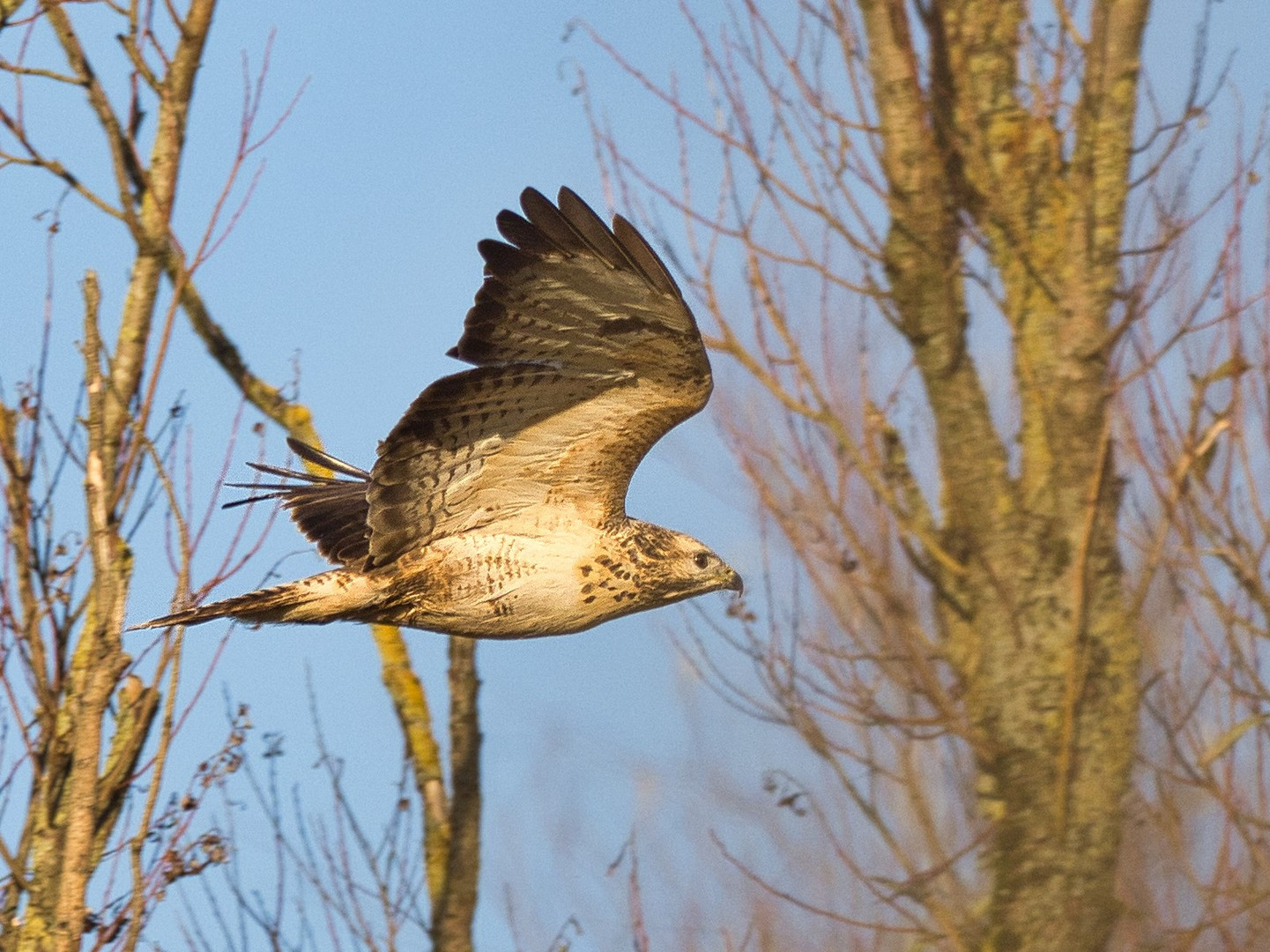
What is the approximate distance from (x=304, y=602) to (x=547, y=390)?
2.88ft

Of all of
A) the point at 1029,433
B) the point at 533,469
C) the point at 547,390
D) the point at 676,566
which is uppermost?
the point at 1029,433

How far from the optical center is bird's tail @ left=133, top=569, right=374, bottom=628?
3857 millimetres

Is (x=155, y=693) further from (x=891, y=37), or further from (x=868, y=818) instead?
(x=891, y=37)

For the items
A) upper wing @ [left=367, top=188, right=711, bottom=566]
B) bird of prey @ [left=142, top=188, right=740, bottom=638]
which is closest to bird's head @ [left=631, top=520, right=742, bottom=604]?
bird of prey @ [left=142, top=188, right=740, bottom=638]

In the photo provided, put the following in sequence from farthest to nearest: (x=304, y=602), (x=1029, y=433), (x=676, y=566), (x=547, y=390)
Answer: (x=1029, y=433)
(x=676, y=566)
(x=304, y=602)
(x=547, y=390)

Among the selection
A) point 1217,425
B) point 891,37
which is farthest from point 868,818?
point 891,37

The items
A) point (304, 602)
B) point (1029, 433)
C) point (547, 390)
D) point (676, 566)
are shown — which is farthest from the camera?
point (1029, 433)

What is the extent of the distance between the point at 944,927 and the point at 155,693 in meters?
3.32

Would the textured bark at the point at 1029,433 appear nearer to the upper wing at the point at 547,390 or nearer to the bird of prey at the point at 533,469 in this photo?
the bird of prey at the point at 533,469

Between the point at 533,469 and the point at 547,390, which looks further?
the point at 533,469

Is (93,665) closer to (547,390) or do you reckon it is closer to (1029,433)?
(547,390)

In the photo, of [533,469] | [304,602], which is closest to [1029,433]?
[533,469]

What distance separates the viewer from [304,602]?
3.96m

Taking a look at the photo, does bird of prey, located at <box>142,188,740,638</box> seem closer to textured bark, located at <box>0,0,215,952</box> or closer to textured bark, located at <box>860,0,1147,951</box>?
textured bark, located at <box>0,0,215,952</box>
